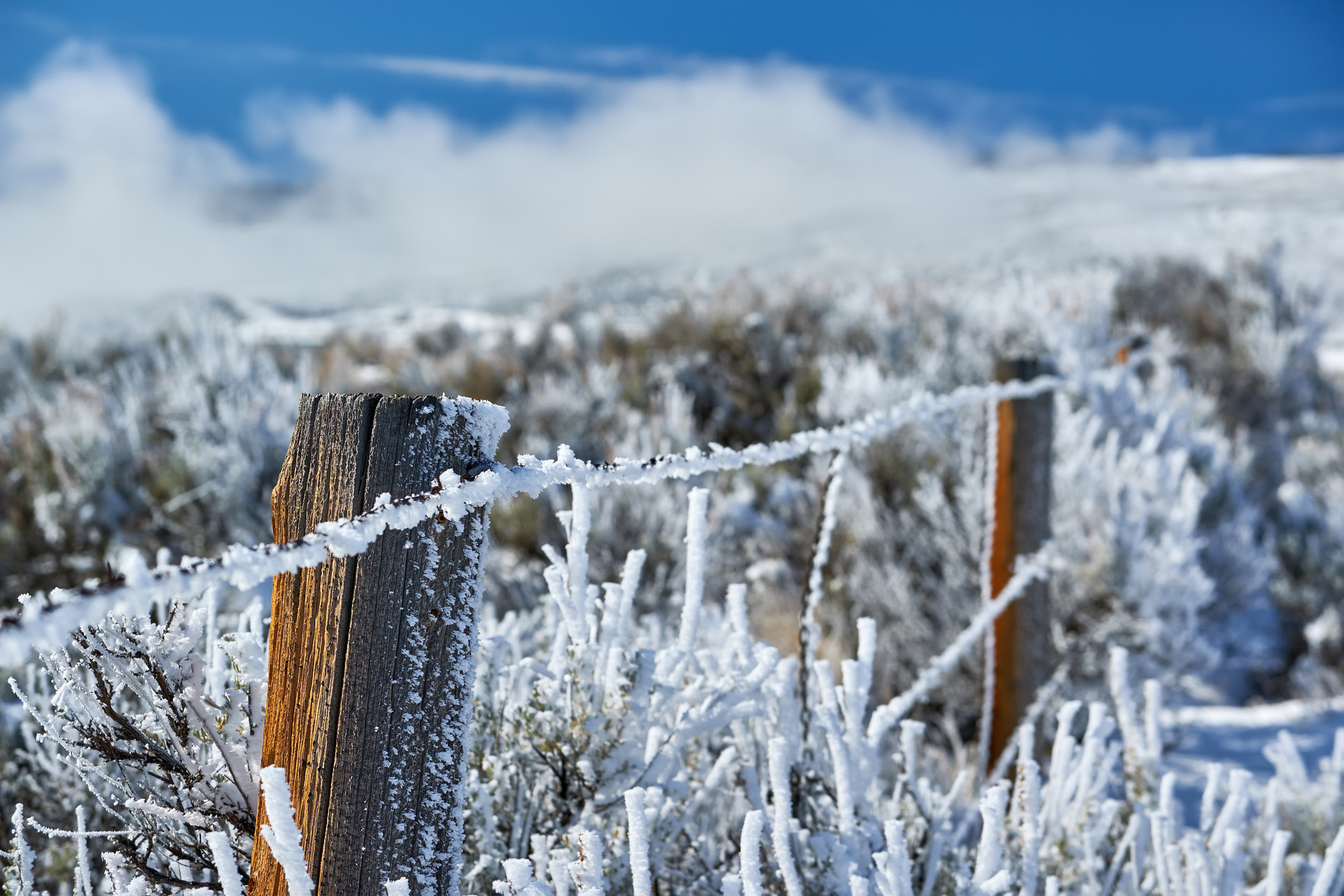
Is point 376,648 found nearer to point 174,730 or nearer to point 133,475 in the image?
point 174,730

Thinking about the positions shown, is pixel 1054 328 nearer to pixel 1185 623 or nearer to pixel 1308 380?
pixel 1185 623

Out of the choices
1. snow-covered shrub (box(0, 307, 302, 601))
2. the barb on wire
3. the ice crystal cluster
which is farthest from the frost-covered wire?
snow-covered shrub (box(0, 307, 302, 601))

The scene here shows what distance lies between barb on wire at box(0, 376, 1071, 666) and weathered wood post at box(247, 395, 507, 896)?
4cm

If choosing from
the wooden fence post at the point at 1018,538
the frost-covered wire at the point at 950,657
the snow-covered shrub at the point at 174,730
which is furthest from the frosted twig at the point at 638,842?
the wooden fence post at the point at 1018,538

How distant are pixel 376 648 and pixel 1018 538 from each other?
2345 millimetres

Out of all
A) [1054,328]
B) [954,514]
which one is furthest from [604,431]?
[1054,328]

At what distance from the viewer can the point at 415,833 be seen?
3.23 ft

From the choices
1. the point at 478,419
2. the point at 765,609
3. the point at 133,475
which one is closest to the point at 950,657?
the point at 478,419

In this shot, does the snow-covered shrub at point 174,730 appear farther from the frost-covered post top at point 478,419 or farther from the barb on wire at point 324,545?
the frost-covered post top at point 478,419

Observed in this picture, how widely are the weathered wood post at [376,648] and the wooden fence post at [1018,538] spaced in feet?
7.29

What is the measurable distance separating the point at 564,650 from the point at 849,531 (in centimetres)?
320

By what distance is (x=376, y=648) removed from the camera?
95 cm

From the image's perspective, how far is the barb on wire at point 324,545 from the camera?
66cm

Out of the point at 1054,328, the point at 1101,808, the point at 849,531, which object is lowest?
the point at 1101,808
